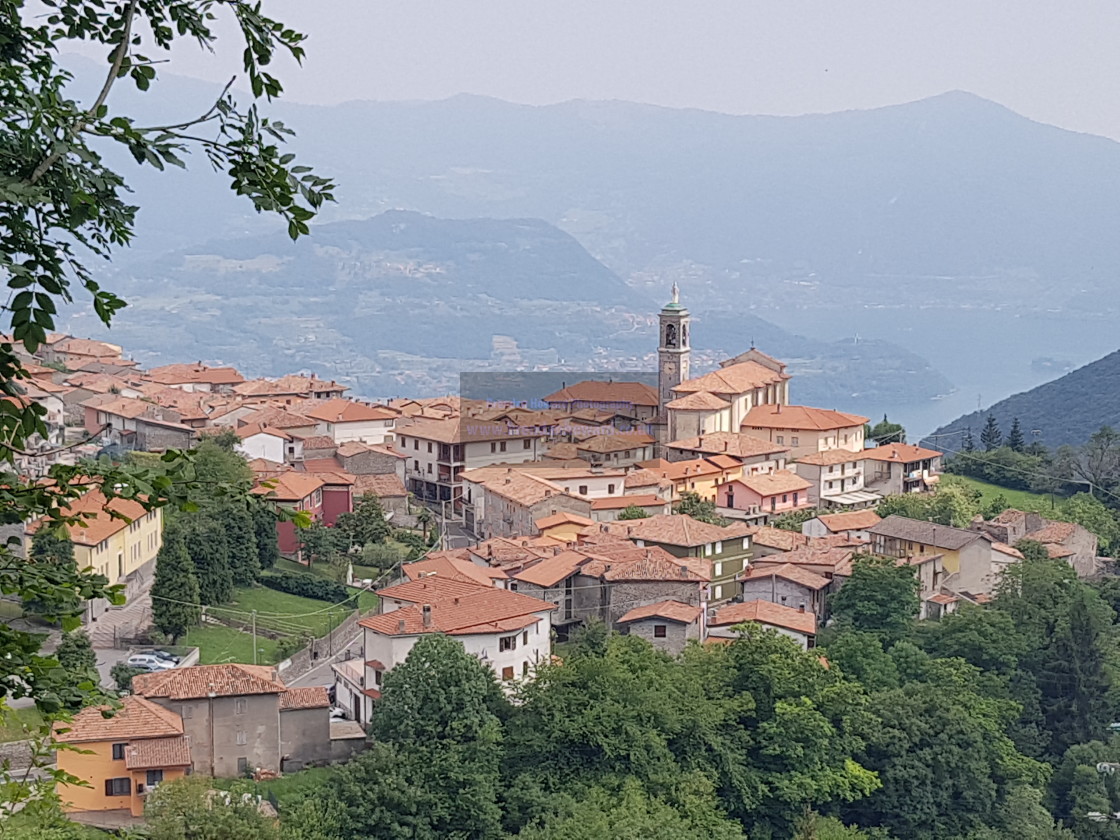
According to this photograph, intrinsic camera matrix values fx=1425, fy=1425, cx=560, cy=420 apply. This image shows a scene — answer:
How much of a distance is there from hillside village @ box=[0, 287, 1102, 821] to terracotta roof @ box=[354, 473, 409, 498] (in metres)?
0.10

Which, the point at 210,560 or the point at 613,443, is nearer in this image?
the point at 210,560

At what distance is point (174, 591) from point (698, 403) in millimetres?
23588

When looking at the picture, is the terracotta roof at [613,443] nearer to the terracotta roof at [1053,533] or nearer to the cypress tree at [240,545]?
the terracotta roof at [1053,533]

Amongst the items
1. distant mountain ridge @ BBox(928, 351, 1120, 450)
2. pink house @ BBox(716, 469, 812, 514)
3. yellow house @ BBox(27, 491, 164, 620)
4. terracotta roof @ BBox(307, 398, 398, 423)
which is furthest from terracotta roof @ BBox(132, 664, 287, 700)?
distant mountain ridge @ BBox(928, 351, 1120, 450)

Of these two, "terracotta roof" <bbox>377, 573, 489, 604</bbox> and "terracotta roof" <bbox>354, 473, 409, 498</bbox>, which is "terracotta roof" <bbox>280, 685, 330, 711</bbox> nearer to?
"terracotta roof" <bbox>377, 573, 489, 604</bbox>

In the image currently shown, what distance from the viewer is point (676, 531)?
32031 millimetres

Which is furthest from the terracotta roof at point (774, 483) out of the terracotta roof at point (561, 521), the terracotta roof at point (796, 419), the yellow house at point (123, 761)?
the yellow house at point (123, 761)

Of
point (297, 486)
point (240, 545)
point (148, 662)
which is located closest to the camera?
point (148, 662)

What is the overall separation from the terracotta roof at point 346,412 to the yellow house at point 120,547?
650 inches

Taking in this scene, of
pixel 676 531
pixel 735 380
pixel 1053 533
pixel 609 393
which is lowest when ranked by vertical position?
pixel 1053 533

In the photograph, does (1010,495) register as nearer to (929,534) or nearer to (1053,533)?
(1053,533)

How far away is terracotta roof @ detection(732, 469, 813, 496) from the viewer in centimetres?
4056

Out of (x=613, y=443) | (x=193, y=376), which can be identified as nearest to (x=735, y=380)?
(x=613, y=443)

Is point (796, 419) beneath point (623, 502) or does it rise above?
above
